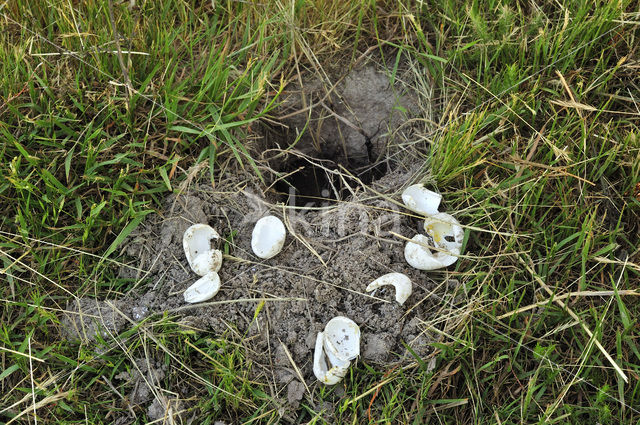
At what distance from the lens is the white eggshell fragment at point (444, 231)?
2225 mm

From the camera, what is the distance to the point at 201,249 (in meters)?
2.21

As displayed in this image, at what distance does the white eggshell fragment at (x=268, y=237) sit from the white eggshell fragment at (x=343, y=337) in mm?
364

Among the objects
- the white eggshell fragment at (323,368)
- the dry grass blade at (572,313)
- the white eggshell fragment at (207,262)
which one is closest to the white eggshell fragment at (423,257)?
the dry grass blade at (572,313)

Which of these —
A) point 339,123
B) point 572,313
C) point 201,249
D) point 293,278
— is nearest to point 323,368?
point 293,278

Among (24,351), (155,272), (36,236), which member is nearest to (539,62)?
(155,272)

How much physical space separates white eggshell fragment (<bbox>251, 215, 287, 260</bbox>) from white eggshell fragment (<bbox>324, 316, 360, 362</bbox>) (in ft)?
1.19

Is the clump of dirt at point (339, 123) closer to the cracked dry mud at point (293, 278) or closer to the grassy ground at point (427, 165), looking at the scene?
the grassy ground at point (427, 165)

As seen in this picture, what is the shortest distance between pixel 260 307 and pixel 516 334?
37.6 inches

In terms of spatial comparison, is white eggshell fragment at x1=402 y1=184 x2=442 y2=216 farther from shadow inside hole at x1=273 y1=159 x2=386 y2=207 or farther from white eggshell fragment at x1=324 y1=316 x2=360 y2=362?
white eggshell fragment at x1=324 y1=316 x2=360 y2=362

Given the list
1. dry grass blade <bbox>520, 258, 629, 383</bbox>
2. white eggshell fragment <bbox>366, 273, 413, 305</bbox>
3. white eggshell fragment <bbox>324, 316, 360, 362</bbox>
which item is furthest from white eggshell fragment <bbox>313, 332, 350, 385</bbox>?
dry grass blade <bbox>520, 258, 629, 383</bbox>

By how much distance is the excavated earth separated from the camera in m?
2.08

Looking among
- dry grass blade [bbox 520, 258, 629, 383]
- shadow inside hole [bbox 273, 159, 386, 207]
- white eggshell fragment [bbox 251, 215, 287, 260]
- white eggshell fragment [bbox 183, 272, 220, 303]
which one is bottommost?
dry grass blade [bbox 520, 258, 629, 383]

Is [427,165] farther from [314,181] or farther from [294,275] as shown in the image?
[294,275]

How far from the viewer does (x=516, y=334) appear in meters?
2.08
